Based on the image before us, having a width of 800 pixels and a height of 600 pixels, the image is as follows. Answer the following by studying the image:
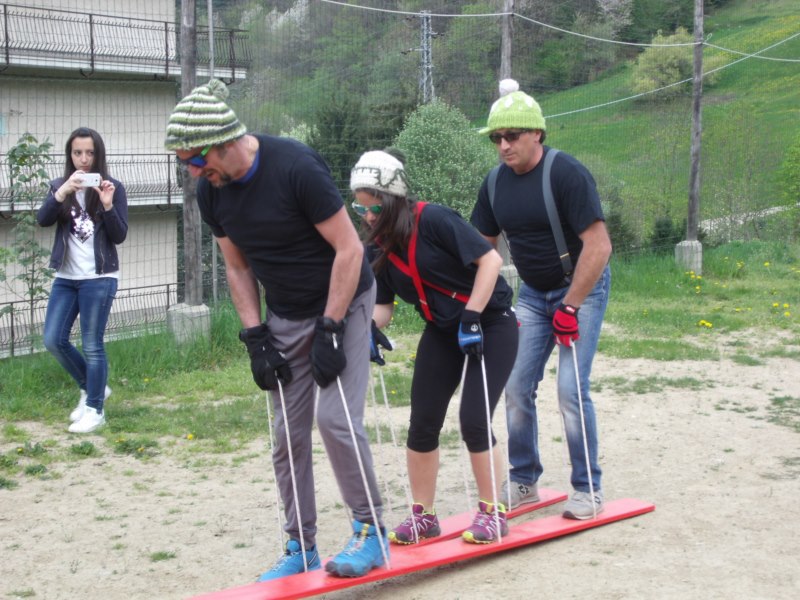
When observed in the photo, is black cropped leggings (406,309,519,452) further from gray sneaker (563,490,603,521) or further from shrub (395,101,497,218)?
shrub (395,101,497,218)

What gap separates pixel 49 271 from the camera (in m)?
7.96

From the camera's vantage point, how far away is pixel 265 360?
4.21 meters

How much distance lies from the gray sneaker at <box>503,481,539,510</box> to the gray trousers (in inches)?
51.0

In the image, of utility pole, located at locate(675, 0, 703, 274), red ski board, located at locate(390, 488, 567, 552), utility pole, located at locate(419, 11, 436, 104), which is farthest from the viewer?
utility pole, located at locate(675, 0, 703, 274)

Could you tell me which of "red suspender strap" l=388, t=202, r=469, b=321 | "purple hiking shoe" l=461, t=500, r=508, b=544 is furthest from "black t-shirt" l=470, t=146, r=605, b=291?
"purple hiking shoe" l=461, t=500, r=508, b=544

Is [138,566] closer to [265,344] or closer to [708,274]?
[265,344]

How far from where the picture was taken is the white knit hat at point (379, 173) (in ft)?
14.4

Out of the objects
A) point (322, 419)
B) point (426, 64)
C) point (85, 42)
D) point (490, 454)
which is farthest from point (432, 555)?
point (85, 42)

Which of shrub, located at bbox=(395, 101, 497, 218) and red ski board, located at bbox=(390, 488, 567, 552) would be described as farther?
shrub, located at bbox=(395, 101, 497, 218)

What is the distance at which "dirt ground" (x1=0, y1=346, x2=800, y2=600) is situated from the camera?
4398mm

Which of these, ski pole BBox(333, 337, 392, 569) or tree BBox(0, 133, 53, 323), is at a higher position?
tree BBox(0, 133, 53, 323)

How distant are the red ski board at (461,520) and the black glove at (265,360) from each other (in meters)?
0.93

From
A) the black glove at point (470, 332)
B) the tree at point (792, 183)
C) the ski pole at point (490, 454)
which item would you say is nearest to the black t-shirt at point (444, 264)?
the black glove at point (470, 332)

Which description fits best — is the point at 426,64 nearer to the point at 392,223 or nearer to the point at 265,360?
the point at 392,223
